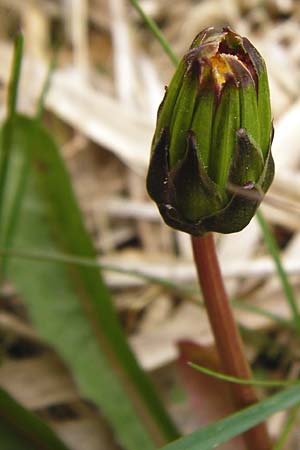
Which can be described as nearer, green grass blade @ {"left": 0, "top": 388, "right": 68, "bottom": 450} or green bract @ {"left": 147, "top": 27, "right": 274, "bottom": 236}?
green bract @ {"left": 147, "top": 27, "right": 274, "bottom": 236}

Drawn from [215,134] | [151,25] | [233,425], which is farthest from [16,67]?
[233,425]

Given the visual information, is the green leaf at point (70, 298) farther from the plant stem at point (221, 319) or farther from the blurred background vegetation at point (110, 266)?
the plant stem at point (221, 319)

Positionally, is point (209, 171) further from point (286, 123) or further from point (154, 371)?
point (286, 123)

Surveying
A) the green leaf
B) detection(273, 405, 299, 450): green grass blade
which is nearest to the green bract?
detection(273, 405, 299, 450): green grass blade

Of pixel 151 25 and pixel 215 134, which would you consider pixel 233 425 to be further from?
pixel 151 25

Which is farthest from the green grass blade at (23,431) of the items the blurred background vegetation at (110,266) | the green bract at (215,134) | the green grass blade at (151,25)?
the green grass blade at (151,25)

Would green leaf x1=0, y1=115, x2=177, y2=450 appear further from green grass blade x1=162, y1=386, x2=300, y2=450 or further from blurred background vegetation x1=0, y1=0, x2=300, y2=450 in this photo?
green grass blade x1=162, y1=386, x2=300, y2=450

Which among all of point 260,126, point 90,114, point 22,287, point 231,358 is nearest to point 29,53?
point 90,114
